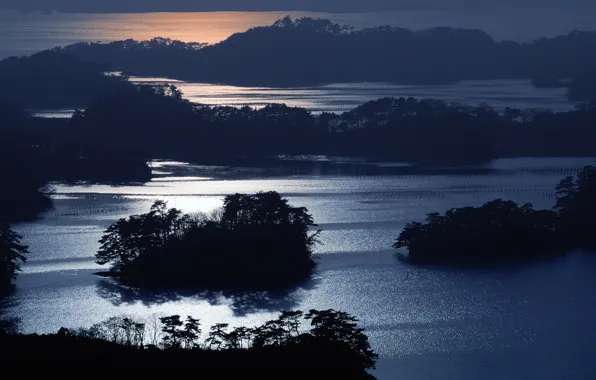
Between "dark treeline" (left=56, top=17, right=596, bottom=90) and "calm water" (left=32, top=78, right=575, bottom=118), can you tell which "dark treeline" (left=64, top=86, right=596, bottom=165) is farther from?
"dark treeline" (left=56, top=17, right=596, bottom=90)

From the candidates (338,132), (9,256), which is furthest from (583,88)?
(9,256)

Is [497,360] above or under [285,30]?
under

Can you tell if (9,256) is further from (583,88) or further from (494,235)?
(583,88)

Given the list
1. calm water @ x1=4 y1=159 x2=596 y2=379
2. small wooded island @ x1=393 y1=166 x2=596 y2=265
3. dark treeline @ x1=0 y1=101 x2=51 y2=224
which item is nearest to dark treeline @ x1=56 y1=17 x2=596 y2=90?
dark treeline @ x1=0 y1=101 x2=51 y2=224

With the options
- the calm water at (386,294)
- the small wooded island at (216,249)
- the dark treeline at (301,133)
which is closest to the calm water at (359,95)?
the dark treeline at (301,133)

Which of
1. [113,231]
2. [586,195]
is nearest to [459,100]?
[586,195]

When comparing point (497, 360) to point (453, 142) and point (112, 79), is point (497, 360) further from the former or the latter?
point (112, 79)
